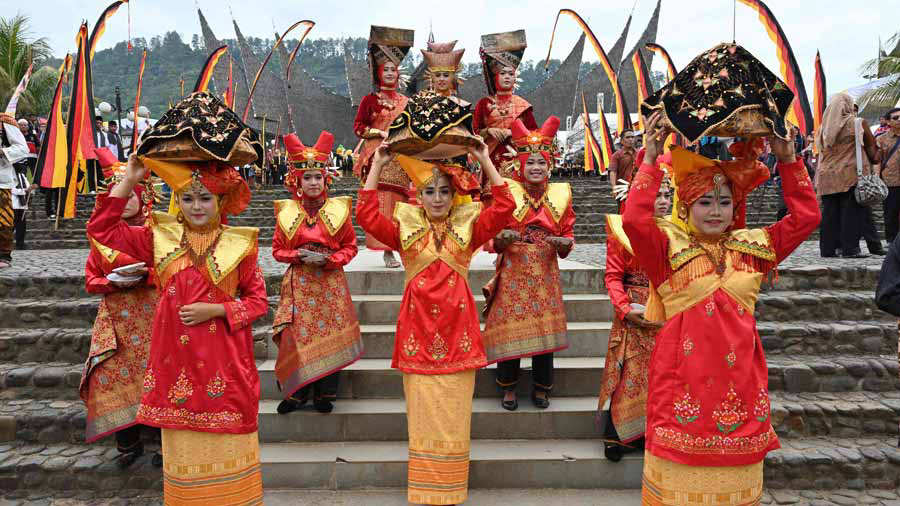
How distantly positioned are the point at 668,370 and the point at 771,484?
2.30 meters

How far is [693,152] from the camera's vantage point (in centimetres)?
241

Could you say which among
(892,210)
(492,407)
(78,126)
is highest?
(78,126)

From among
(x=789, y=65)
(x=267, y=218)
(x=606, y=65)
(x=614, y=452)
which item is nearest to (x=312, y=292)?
(x=614, y=452)

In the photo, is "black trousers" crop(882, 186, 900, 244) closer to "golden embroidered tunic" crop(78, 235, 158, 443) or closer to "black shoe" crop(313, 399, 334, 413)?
"black shoe" crop(313, 399, 334, 413)

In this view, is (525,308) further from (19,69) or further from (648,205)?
(19,69)

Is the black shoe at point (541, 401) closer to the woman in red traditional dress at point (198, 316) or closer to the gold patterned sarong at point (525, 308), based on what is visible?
the gold patterned sarong at point (525, 308)

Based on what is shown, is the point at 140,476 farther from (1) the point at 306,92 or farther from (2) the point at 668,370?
(1) the point at 306,92

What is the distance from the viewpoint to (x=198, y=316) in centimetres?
286

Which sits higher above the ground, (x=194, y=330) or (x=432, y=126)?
(x=432, y=126)

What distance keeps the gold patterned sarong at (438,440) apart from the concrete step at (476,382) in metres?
1.18

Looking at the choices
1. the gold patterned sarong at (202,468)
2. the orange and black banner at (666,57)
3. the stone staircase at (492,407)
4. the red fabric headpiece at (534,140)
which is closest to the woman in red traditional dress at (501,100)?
the red fabric headpiece at (534,140)

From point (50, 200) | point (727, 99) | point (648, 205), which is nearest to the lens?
point (727, 99)

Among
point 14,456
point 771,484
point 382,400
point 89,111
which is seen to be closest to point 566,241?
point 382,400

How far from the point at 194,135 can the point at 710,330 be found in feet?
8.35
